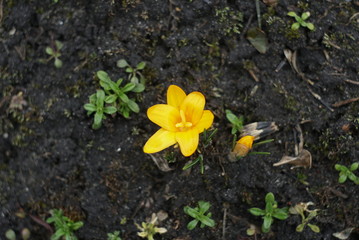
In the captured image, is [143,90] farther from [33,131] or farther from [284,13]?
[284,13]

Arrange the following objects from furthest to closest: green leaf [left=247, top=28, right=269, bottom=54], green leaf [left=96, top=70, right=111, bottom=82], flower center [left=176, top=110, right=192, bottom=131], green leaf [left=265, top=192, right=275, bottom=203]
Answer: green leaf [left=247, top=28, right=269, bottom=54] → green leaf [left=96, top=70, right=111, bottom=82] → green leaf [left=265, top=192, right=275, bottom=203] → flower center [left=176, top=110, right=192, bottom=131]

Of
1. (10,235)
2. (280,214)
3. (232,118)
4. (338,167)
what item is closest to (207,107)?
(232,118)

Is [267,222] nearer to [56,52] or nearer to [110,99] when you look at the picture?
[110,99]

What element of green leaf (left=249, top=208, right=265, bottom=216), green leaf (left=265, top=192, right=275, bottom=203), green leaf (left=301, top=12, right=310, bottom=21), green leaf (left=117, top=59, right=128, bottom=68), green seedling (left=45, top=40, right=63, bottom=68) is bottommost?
green leaf (left=249, top=208, right=265, bottom=216)

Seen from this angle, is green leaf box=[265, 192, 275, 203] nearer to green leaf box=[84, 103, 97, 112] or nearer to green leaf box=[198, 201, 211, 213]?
green leaf box=[198, 201, 211, 213]

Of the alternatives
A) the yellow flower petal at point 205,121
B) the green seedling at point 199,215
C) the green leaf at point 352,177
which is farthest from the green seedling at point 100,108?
the green leaf at point 352,177

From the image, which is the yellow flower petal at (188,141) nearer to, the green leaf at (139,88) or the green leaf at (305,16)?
the green leaf at (139,88)

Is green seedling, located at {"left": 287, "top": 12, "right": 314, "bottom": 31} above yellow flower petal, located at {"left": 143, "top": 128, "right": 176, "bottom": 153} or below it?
above

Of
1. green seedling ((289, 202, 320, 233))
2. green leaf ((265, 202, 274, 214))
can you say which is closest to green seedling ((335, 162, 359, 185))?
green seedling ((289, 202, 320, 233))
